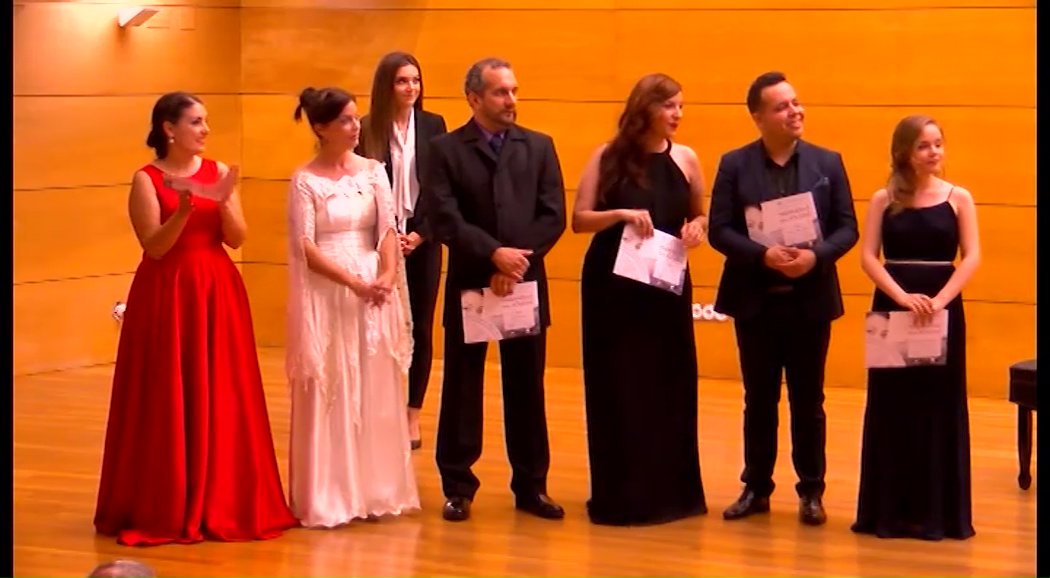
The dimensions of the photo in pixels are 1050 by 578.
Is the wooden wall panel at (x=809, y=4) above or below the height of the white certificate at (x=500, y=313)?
above

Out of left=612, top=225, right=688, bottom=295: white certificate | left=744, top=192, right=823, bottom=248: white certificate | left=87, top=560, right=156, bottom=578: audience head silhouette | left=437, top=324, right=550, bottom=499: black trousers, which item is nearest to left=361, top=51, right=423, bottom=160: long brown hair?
→ left=437, top=324, right=550, bottom=499: black trousers

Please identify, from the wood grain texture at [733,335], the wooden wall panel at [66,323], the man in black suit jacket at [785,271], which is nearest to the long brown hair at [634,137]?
the man in black suit jacket at [785,271]

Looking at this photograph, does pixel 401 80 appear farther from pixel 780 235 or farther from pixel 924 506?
pixel 924 506

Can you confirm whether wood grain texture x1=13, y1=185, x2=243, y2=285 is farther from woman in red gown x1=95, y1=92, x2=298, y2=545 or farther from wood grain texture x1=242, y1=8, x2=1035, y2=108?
woman in red gown x1=95, y1=92, x2=298, y2=545

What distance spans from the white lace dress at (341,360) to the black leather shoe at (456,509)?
22cm

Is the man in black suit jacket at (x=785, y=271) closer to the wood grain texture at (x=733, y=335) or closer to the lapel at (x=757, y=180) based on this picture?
the lapel at (x=757, y=180)

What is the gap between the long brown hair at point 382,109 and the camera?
657 cm

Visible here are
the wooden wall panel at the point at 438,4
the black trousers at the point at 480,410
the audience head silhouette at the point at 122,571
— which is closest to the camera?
the audience head silhouette at the point at 122,571

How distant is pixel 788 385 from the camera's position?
18.8 feet

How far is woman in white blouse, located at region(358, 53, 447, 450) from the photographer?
659cm

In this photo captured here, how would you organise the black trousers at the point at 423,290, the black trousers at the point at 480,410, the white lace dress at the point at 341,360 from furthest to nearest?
the black trousers at the point at 423,290
the black trousers at the point at 480,410
the white lace dress at the point at 341,360

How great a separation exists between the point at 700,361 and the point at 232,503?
3.77m

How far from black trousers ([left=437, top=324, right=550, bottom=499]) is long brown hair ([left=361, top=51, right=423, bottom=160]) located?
1135 millimetres

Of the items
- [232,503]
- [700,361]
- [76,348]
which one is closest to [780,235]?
[232,503]
